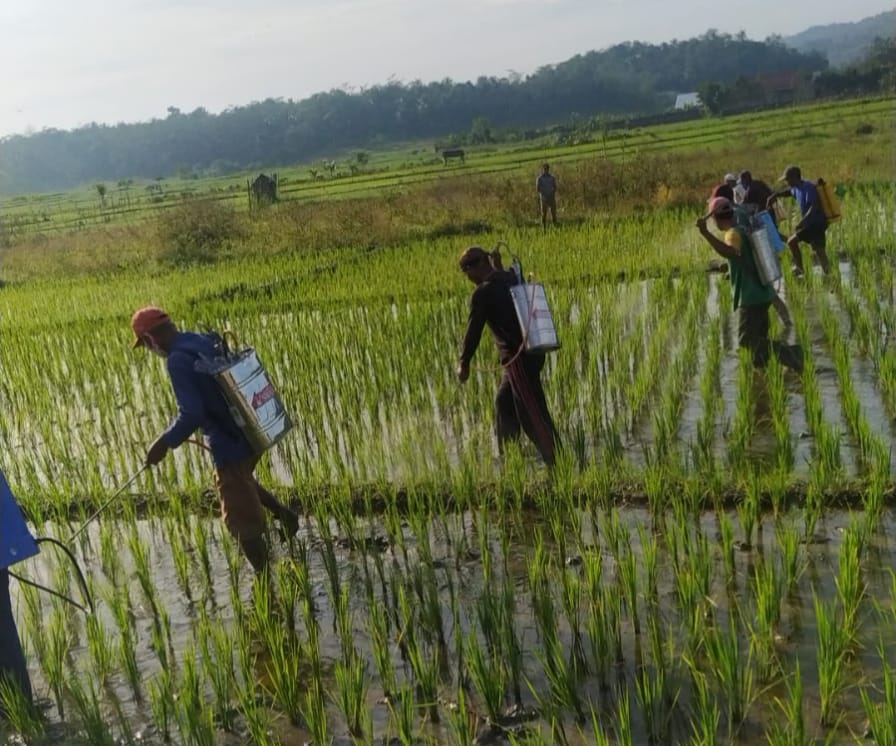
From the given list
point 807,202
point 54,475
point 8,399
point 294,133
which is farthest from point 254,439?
point 294,133

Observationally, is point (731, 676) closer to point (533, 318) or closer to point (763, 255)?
point (533, 318)

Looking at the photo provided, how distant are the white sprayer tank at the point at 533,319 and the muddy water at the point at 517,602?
81 centimetres

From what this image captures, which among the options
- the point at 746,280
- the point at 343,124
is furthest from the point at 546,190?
the point at 343,124

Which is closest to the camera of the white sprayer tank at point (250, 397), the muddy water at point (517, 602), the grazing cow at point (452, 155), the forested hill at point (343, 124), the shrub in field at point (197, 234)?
the muddy water at point (517, 602)

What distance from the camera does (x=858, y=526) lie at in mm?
3162

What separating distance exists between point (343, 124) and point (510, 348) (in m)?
64.6

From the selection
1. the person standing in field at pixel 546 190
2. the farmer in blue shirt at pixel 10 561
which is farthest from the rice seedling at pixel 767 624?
the person standing in field at pixel 546 190

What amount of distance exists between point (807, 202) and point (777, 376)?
384cm

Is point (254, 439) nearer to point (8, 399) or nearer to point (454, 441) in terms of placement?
point (454, 441)

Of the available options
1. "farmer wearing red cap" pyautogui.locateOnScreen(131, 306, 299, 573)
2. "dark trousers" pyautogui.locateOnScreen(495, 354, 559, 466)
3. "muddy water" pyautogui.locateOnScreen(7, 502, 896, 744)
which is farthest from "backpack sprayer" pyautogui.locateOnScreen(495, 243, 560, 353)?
"farmer wearing red cap" pyautogui.locateOnScreen(131, 306, 299, 573)

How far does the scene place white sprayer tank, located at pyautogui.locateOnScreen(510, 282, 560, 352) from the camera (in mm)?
4301

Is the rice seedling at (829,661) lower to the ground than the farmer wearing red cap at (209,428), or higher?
lower

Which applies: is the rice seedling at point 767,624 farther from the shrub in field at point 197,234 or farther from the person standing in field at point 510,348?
the shrub in field at point 197,234

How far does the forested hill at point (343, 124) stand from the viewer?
210ft
